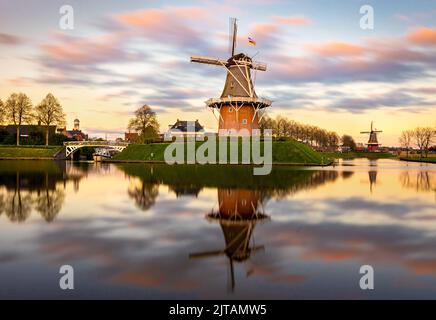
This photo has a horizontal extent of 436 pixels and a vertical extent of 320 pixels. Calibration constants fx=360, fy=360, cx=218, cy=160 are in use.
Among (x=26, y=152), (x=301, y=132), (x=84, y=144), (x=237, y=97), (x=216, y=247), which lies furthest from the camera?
(x=301, y=132)

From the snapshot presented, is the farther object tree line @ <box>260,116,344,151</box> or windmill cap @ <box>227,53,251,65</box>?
tree line @ <box>260,116,344,151</box>

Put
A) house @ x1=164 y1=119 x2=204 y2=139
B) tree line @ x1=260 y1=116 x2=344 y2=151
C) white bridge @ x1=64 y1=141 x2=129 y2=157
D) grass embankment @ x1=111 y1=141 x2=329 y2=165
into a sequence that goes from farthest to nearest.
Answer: tree line @ x1=260 y1=116 x2=344 y2=151
house @ x1=164 y1=119 x2=204 y2=139
white bridge @ x1=64 y1=141 x2=129 y2=157
grass embankment @ x1=111 y1=141 x2=329 y2=165

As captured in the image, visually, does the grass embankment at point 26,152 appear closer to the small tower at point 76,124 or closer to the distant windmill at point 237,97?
the distant windmill at point 237,97

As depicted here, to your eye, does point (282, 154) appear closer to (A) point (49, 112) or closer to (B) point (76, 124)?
(A) point (49, 112)

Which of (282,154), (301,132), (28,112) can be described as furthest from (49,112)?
(301,132)

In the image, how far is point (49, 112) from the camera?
90.0 m

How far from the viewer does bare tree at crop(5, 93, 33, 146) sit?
90.5m

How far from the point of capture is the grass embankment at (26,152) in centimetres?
8494

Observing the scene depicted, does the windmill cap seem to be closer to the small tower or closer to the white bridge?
the white bridge

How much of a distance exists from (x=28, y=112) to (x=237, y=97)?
199ft

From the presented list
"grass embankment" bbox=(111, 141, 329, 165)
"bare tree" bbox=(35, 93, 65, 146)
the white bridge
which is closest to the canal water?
"grass embankment" bbox=(111, 141, 329, 165)

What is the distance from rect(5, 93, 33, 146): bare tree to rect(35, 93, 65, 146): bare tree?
285 centimetres

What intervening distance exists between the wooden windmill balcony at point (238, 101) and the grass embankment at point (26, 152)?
46.0 metres

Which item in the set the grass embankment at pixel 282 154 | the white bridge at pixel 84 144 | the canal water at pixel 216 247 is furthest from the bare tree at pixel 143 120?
the canal water at pixel 216 247
